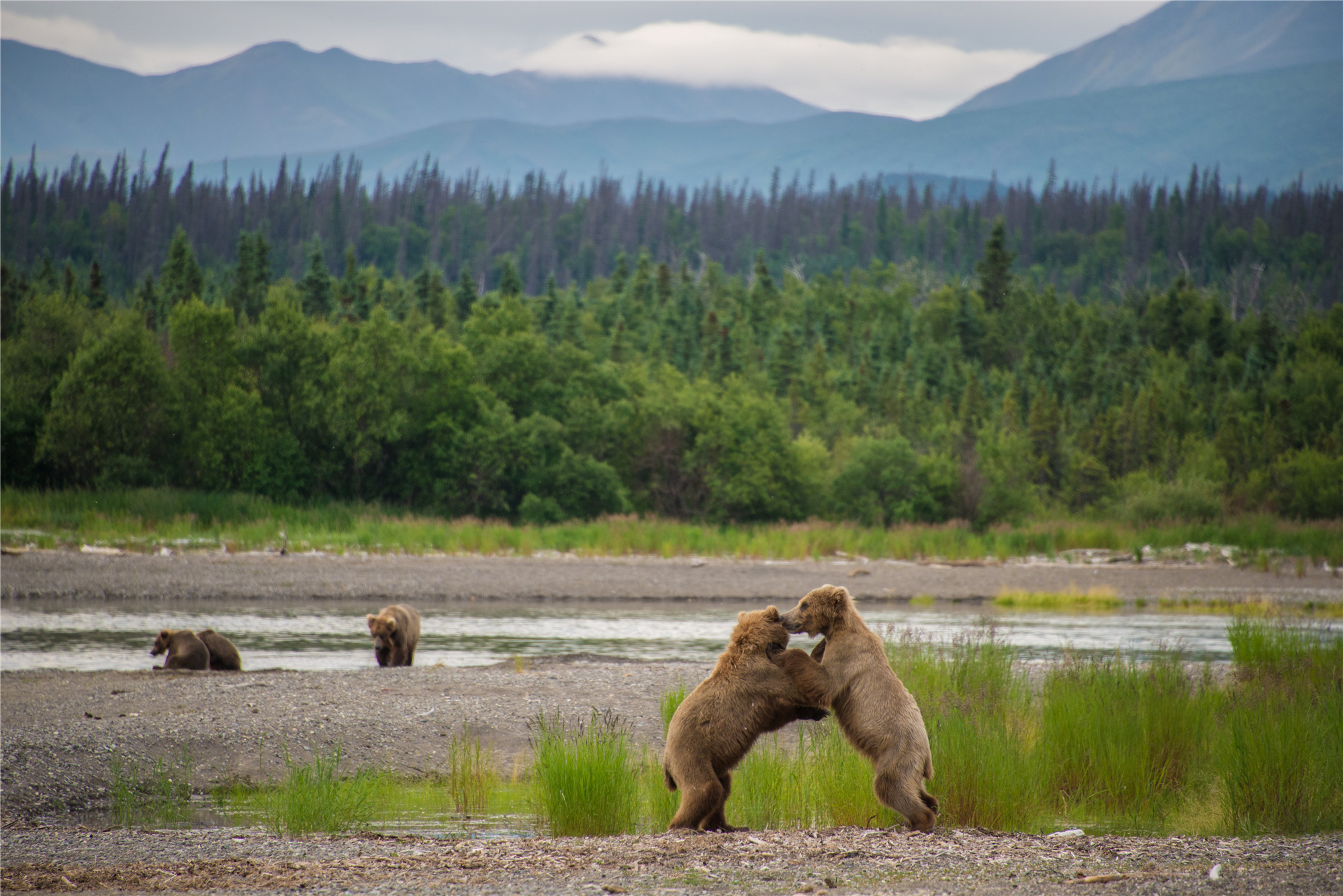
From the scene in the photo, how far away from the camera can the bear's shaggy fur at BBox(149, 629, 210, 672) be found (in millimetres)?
15984

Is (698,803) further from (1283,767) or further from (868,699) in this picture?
(1283,767)

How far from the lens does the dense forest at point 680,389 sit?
4653cm

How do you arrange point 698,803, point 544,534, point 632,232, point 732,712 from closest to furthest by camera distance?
point 732,712, point 698,803, point 544,534, point 632,232

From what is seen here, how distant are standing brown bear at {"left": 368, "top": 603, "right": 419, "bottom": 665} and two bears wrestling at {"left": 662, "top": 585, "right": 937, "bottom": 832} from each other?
37.3 feet

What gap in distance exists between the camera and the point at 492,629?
2473cm

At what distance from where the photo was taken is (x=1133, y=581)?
37.1m

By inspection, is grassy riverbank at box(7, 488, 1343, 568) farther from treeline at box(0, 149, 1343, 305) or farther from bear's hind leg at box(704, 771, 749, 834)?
treeline at box(0, 149, 1343, 305)

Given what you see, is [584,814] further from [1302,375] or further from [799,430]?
[1302,375]

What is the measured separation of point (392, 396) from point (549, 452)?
796 cm

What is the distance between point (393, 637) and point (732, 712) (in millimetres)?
11832

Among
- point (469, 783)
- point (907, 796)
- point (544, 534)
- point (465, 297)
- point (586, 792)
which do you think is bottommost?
point (544, 534)

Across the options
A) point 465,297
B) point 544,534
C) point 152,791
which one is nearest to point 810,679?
point 152,791

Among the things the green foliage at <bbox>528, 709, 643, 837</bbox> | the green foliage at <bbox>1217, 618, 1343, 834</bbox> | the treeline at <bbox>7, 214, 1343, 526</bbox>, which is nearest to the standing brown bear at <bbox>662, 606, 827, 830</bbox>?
the green foliage at <bbox>528, 709, 643, 837</bbox>

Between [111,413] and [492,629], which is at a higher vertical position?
[111,413]
